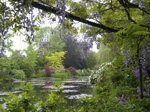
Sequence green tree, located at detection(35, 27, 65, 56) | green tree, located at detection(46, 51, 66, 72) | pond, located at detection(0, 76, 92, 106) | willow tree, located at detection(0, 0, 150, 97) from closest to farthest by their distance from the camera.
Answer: willow tree, located at detection(0, 0, 150, 97)
green tree, located at detection(35, 27, 65, 56)
pond, located at detection(0, 76, 92, 106)
green tree, located at detection(46, 51, 66, 72)

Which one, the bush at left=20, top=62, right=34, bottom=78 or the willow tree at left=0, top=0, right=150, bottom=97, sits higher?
the willow tree at left=0, top=0, right=150, bottom=97

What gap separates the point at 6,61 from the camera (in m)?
14.6

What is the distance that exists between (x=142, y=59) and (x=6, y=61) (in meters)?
13.5

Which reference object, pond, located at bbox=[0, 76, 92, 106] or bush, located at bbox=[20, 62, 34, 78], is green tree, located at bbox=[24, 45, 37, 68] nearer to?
bush, located at bbox=[20, 62, 34, 78]

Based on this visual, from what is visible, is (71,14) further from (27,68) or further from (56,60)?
(56,60)

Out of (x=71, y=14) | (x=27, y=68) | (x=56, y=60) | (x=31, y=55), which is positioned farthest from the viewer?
(x=56, y=60)

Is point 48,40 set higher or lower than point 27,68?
higher

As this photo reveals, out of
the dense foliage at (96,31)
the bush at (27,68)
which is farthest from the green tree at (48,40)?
the bush at (27,68)

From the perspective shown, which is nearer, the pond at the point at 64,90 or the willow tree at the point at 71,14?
the willow tree at the point at 71,14

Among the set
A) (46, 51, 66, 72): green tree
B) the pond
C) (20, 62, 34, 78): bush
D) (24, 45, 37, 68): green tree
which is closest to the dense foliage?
the pond

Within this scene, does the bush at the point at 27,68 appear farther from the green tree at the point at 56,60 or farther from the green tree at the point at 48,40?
the green tree at the point at 56,60

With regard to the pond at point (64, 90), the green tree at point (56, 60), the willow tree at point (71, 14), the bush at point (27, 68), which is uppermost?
the willow tree at point (71, 14)

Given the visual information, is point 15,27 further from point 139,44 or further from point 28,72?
point 28,72

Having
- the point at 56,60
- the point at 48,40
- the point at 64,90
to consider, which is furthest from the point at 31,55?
the point at 64,90
